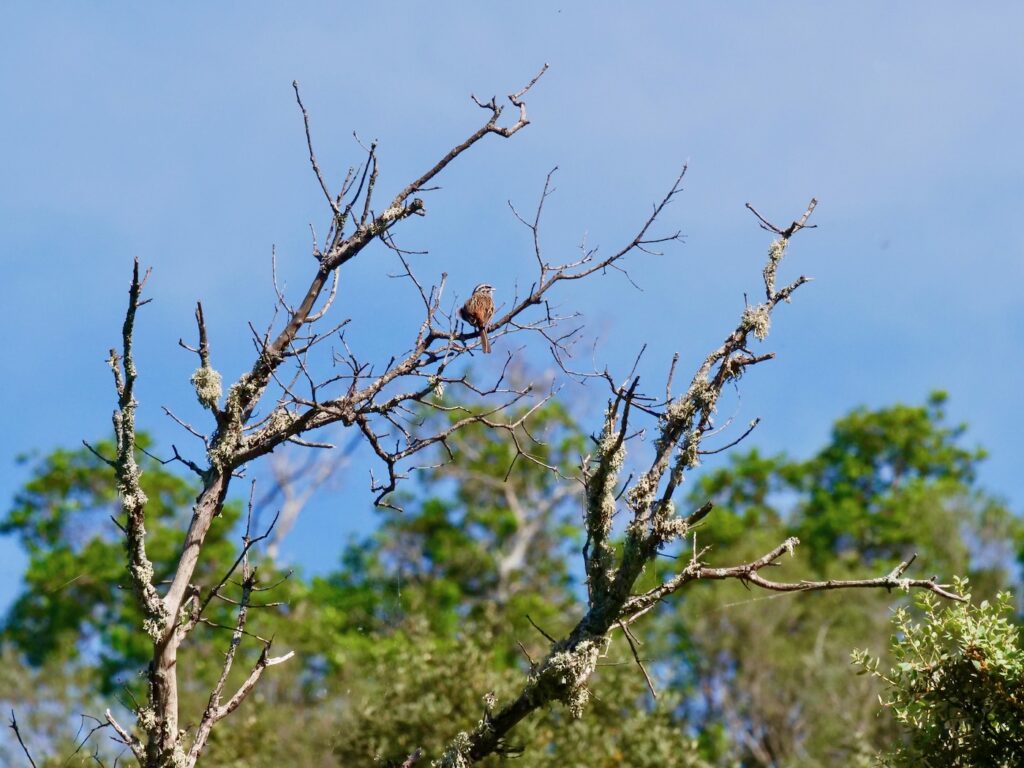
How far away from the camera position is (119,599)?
113 ft

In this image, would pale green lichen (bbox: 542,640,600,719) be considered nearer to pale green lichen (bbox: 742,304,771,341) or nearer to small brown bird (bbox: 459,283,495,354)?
pale green lichen (bbox: 742,304,771,341)

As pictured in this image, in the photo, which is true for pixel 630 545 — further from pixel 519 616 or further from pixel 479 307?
pixel 519 616

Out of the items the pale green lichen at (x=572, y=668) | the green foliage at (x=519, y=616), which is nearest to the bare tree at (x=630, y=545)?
the pale green lichen at (x=572, y=668)

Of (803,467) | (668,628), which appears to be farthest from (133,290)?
(803,467)

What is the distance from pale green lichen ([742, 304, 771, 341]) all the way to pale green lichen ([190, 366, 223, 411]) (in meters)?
2.67

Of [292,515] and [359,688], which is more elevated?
[292,515]

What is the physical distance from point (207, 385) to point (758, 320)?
109 inches

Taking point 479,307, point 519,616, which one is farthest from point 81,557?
point 479,307

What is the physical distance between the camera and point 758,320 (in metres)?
5.97

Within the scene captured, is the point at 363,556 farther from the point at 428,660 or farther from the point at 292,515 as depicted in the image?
the point at 428,660

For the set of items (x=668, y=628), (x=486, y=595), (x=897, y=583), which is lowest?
(x=897, y=583)

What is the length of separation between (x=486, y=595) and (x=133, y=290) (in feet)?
107

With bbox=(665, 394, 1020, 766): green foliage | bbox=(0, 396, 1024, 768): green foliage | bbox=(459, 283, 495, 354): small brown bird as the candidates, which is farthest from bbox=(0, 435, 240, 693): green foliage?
bbox=(459, 283, 495, 354): small brown bird

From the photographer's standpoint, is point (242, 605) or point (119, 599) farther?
point (119, 599)
